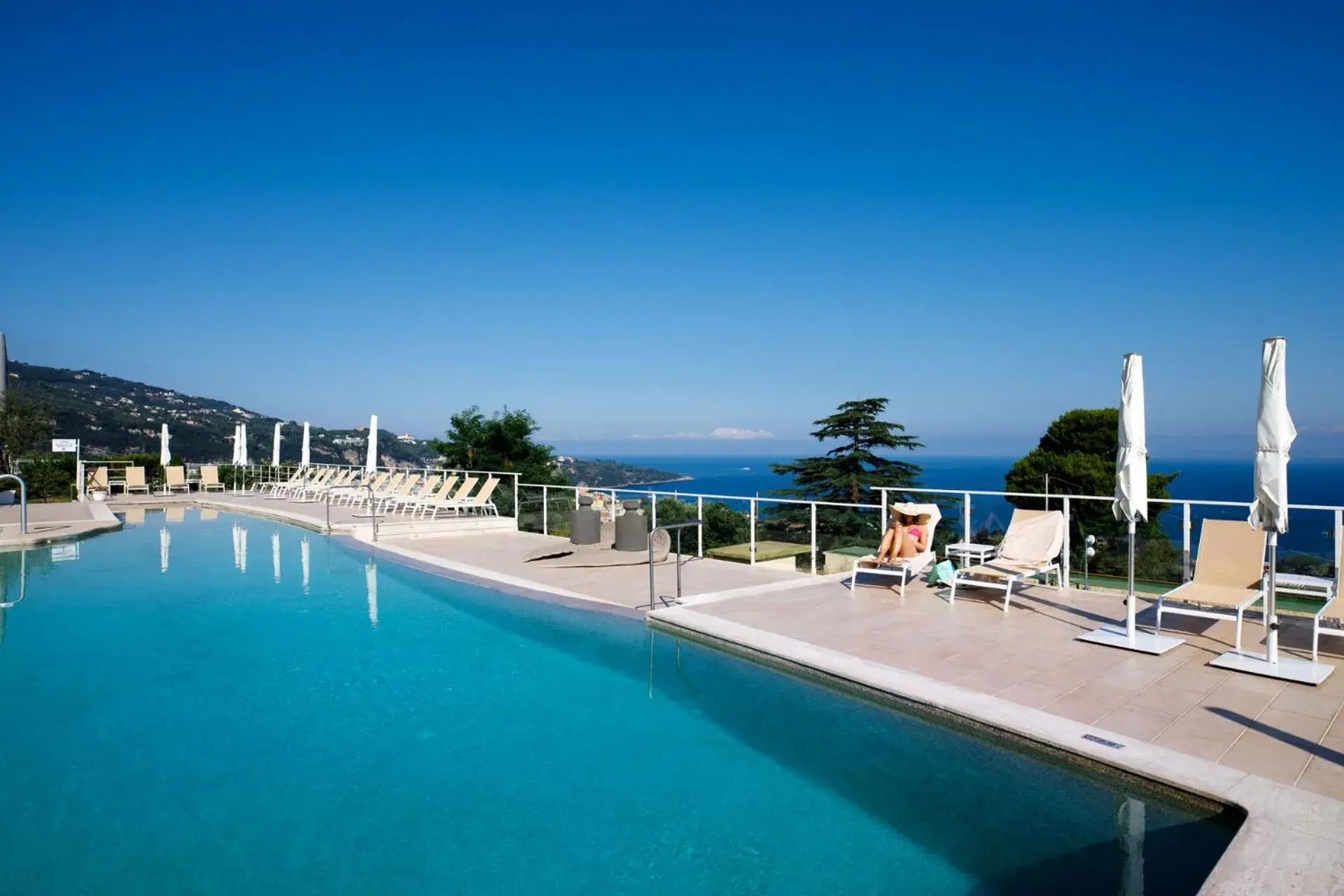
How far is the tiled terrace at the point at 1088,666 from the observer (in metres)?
3.33

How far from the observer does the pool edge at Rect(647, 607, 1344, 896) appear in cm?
232

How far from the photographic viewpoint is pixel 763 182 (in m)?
21.0

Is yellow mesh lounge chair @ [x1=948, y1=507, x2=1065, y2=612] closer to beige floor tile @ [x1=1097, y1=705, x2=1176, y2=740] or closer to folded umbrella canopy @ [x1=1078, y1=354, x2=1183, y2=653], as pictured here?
folded umbrella canopy @ [x1=1078, y1=354, x2=1183, y2=653]

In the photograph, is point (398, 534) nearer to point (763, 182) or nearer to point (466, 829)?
point (466, 829)

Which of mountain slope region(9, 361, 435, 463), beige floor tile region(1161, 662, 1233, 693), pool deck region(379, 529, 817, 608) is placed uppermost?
mountain slope region(9, 361, 435, 463)

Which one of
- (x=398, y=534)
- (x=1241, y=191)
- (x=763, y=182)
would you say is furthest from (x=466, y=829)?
(x=1241, y=191)

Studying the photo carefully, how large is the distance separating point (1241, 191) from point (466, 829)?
27.7 metres

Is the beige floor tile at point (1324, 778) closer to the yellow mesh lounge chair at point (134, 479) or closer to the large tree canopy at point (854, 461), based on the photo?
the large tree canopy at point (854, 461)

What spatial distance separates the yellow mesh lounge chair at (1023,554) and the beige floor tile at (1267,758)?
2807mm

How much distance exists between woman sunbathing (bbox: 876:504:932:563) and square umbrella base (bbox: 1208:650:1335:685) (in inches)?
106

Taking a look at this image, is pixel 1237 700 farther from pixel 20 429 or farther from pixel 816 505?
pixel 20 429

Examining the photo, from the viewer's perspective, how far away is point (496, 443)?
74.3 feet

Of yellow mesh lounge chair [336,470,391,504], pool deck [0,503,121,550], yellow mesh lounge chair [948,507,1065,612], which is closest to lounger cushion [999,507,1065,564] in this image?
yellow mesh lounge chair [948,507,1065,612]

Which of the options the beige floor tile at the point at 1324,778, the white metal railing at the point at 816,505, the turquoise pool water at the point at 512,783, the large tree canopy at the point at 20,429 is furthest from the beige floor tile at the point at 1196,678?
the large tree canopy at the point at 20,429
